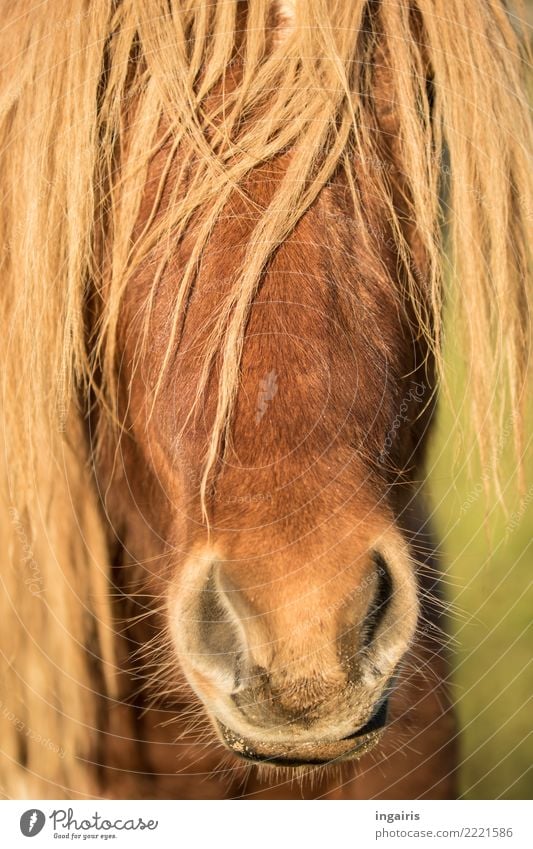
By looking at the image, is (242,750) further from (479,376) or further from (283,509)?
(479,376)

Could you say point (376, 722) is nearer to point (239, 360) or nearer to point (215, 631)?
point (215, 631)

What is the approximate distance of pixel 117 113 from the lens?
0.56 metres

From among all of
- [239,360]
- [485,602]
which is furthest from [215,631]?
[485,602]

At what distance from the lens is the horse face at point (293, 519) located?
444 millimetres

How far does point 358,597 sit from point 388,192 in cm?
33

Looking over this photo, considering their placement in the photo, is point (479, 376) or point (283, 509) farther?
point (479, 376)

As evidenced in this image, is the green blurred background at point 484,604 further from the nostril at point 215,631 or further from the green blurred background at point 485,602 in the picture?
the nostril at point 215,631

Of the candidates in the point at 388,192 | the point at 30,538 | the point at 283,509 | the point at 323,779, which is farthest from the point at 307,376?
the point at 323,779

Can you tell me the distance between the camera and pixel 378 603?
466 millimetres
